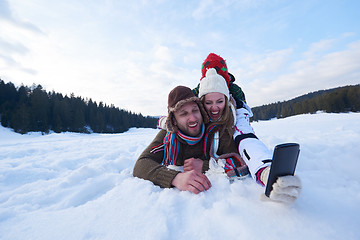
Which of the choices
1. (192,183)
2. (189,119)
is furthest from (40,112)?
(192,183)

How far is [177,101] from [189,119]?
30 cm

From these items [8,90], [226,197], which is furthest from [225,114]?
[8,90]

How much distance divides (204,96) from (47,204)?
2.08 m

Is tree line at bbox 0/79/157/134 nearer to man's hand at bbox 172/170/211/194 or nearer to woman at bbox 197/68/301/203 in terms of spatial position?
woman at bbox 197/68/301/203

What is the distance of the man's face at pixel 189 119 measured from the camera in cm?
204

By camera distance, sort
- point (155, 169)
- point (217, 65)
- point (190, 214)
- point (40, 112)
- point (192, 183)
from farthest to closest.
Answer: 1. point (40, 112)
2. point (217, 65)
3. point (155, 169)
4. point (192, 183)
5. point (190, 214)

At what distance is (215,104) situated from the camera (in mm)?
2154

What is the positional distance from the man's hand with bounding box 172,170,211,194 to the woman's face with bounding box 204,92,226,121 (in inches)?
35.7

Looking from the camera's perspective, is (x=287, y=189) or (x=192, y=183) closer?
(x=287, y=189)

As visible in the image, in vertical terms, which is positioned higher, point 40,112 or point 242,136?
point 242,136

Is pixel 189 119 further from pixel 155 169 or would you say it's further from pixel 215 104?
pixel 155 169

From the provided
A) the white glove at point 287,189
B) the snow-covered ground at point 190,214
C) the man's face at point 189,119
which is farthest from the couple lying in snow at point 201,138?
the white glove at point 287,189

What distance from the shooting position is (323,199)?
3.65 feet

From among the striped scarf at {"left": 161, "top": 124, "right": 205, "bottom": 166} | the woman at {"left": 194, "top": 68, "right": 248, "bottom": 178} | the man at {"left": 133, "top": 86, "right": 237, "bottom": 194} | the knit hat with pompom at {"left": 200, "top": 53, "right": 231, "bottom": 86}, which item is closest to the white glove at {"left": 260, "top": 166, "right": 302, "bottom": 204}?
the woman at {"left": 194, "top": 68, "right": 248, "bottom": 178}
